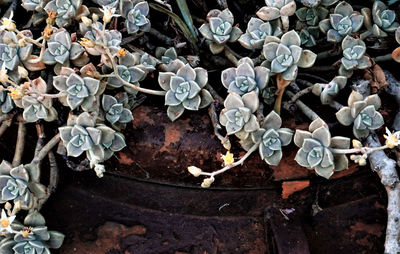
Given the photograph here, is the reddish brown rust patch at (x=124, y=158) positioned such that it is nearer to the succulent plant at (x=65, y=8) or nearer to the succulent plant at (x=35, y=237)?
the succulent plant at (x=35, y=237)

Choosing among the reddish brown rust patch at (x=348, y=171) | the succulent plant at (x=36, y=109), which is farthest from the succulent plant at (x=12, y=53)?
the reddish brown rust patch at (x=348, y=171)

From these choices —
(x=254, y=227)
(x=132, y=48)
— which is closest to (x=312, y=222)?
(x=254, y=227)

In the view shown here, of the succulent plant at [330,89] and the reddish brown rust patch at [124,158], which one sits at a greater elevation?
the succulent plant at [330,89]

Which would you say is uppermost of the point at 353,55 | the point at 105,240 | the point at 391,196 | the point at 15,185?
the point at 353,55

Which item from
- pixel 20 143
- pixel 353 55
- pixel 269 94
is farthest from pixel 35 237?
pixel 353 55

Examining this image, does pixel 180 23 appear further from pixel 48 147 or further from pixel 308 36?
pixel 48 147
